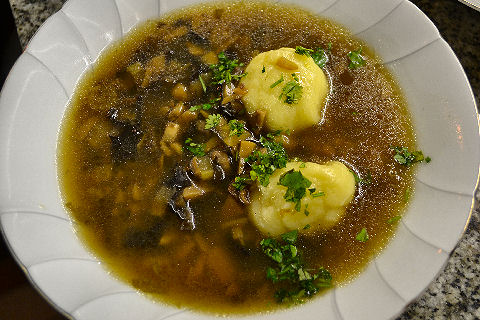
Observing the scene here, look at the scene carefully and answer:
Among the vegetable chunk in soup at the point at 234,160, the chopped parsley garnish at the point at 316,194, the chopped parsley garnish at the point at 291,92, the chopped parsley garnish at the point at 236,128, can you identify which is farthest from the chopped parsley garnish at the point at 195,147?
the chopped parsley garnish at the point at 316,194

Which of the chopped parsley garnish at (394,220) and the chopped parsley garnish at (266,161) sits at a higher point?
the chopped parsley garnish at (266,161)

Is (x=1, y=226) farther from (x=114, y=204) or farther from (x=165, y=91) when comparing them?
(x=165, y=91)

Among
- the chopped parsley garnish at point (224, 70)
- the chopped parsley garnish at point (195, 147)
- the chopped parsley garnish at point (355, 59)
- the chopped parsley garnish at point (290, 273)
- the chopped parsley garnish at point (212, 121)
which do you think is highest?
the chopped parsley garnish at point (355, 59)

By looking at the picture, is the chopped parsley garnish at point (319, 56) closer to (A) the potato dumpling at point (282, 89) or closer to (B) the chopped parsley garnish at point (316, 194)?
(A) the potato dumpling at point (282, 89)

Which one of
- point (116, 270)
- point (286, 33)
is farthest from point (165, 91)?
point (116, 270)

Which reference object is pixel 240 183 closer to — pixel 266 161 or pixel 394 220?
pixel 266 161

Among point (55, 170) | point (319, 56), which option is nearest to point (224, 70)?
point (319, 56)

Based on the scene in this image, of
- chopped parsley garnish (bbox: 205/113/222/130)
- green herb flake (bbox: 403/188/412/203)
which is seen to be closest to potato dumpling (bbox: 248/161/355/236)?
green herb flake (bbox: 403/188/412/203)

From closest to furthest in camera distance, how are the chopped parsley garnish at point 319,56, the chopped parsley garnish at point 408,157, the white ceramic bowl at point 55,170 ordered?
1. the white ceramic bowl at point 55,170
2. the chopped parsley garnish at point 408,157
3. the chopped parsley garnish at point 319,56

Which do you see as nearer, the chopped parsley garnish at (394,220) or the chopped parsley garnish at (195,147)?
the chopped parsley garnish at (394,220)
